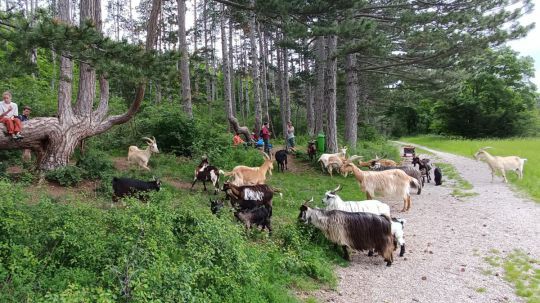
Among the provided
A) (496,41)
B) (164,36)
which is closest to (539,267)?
(496,41)

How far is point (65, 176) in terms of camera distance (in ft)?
28.7

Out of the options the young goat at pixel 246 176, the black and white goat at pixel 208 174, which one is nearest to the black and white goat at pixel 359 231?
the young goat at pixel 246 176

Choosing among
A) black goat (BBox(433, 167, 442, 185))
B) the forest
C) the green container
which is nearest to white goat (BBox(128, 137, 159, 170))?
the forest

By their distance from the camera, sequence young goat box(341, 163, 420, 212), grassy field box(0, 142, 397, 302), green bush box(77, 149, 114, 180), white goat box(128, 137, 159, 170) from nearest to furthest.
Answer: grassy field box(0, 142, 397, 302), green bush box(77, 149, 114, 180), young goat box(341, 163, 420, 212), white goat box(128, 137, 159, 170)

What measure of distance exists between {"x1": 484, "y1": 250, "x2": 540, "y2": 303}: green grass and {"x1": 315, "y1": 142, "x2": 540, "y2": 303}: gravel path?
10cm

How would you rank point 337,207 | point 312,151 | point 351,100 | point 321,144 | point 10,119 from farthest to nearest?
point 351,100 < point 321,144 < point 312,151 < point 10,119 < point 337,207

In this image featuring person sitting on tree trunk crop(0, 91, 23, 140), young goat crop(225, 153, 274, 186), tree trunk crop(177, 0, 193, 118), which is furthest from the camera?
tree trunk crop(177, 0, 193, 118)

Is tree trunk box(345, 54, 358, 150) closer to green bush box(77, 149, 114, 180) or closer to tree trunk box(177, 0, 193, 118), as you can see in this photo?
tree trunk box(177, 0, 193, 118)

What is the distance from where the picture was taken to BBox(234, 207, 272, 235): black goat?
6543 mm

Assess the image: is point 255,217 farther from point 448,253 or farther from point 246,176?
point 448,253

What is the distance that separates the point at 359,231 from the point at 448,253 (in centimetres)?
181

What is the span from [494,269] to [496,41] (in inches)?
402

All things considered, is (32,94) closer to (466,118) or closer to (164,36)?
(164,36)

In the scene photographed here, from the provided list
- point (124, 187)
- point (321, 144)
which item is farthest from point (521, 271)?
point (321, 144)
